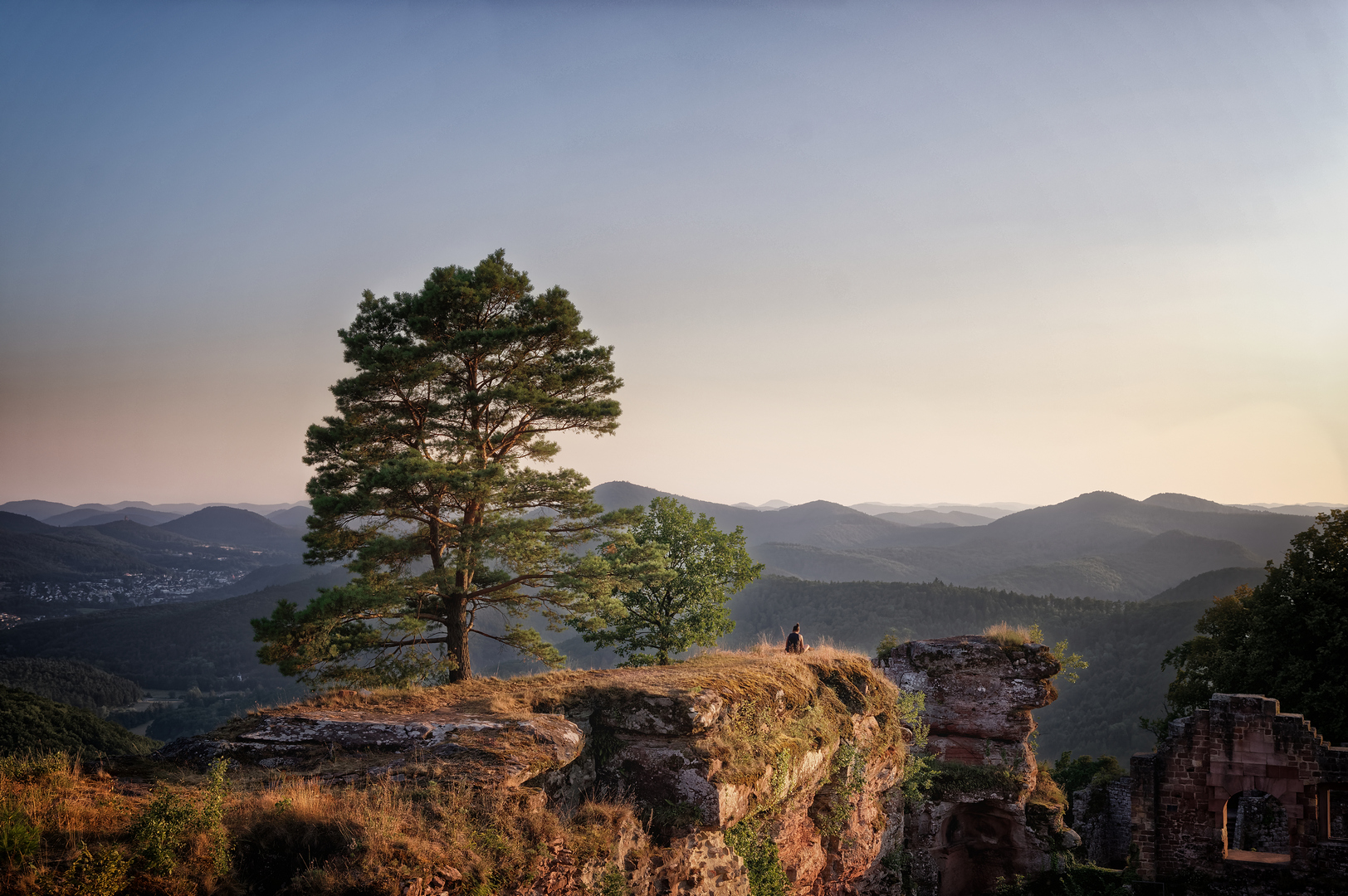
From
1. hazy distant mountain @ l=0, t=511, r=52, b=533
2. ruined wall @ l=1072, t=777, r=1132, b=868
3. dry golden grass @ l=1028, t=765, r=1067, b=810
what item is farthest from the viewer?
hazy distant mountain @ l=0, t=511, r=52, b=533

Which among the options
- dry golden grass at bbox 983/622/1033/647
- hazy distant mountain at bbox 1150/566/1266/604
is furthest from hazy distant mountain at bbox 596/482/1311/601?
dry golden grass at bbox 983/622/1033/647

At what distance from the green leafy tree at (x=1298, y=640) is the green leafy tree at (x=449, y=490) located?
2198 centimetres

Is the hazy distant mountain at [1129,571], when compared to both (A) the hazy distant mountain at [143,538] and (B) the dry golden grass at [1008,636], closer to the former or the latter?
(B) the dry golden grass at [1008,636]

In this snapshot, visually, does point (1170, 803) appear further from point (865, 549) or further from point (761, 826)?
point (865, 549)

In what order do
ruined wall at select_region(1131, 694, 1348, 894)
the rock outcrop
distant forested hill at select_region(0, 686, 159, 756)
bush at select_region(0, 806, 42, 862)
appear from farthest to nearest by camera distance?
1. distant forested hill at select_region(0, 686, 159, 756)
2. ruined wall at select_region(1131, 694, 1348, 894)
3. the rock outcrop
4. bush at select_region(0, 806, 42, 862)

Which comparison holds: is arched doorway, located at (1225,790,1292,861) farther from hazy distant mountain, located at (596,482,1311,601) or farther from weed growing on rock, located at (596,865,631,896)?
hazy distant mountain, located at (596,482,1311,601)

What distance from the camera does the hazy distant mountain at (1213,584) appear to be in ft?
224

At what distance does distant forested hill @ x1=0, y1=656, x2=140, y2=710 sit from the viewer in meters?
69.4

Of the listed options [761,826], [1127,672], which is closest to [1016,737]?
[761,826]

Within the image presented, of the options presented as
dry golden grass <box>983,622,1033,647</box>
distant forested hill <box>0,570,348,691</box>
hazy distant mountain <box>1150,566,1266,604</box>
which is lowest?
distant forested hill <box>0,570,348,691</box>

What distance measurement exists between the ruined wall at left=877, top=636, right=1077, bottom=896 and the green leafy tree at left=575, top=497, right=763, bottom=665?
5975 mm

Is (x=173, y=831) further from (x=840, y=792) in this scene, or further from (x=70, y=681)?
(x=70, y=681)

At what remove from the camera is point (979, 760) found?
63.2ft

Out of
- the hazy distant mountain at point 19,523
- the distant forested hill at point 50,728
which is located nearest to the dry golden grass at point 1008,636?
the distant forested hill at point 50,728
